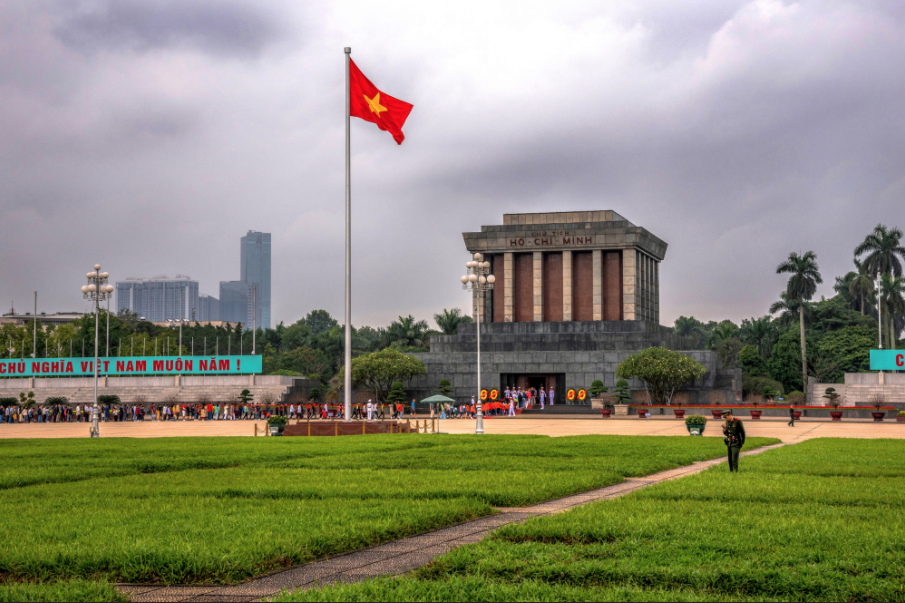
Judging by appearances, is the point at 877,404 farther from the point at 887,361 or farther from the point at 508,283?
the point at 508,283

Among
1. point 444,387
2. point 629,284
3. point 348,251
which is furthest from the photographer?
point 629,284

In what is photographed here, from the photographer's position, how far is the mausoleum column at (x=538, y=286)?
73.1 meters

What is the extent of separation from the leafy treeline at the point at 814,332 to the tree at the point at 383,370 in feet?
102

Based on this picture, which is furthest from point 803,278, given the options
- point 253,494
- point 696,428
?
point 253,494

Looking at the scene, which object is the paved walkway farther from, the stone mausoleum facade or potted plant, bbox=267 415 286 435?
the stone mausoleum facade

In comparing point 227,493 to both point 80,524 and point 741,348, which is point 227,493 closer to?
point 80,524

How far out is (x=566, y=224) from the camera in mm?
72750

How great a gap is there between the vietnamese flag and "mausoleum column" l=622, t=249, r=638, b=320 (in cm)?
4311

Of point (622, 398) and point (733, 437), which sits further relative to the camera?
point (622, 398)

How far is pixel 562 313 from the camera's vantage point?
73.6 m

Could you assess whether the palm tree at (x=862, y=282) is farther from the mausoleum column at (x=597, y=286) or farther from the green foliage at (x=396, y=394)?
the green foliage at (x=396, y=394)

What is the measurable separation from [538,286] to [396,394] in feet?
57.0

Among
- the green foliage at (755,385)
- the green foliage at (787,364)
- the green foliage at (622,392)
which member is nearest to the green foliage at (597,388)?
the green foliage at (622,392)

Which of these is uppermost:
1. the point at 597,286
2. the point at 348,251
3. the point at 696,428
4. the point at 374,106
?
the point at 374,106
